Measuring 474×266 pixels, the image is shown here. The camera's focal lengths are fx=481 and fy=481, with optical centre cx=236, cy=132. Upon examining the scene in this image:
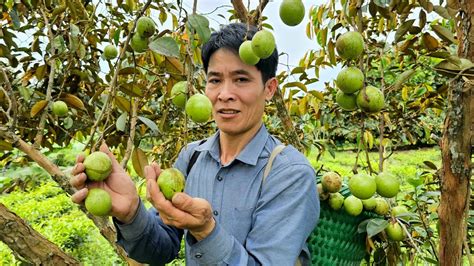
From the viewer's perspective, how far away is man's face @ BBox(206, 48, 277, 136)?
1180 millimetres

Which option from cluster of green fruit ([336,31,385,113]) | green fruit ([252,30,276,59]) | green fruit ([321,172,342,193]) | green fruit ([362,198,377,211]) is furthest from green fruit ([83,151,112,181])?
green fruit ([362,198,377,211])

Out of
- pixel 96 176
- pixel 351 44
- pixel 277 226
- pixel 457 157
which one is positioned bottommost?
pixel 277 226

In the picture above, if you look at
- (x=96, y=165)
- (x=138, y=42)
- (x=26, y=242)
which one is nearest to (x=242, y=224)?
(x=96, y=165)

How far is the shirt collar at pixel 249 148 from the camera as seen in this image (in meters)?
1.24

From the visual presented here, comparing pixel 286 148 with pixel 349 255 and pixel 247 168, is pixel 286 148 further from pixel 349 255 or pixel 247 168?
pixel 349 255

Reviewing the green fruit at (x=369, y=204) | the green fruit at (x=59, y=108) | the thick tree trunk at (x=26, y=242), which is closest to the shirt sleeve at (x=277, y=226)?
the green fruit at (x=369, y=204)

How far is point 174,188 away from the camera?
2.82ft

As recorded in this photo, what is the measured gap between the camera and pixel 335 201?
1.34m

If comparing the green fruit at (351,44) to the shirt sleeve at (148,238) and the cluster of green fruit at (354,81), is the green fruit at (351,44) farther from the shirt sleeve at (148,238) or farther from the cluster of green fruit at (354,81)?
the shirt sleeve at (148,238)

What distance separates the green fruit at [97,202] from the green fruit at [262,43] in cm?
43

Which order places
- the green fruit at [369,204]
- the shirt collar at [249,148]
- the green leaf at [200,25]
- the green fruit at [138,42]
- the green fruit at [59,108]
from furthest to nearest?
1. the green fruit at [59,108]
2. the green fruit at [369,204]
3. the shirt collar at [249,148]
4. the green fruit at [138,42]
5. the green leaf at [200,25]

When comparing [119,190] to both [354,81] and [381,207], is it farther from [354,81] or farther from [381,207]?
[381,207]

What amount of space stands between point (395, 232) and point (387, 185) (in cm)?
25

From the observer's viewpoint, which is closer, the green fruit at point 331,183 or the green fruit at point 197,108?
the green fruit at point 197,108
